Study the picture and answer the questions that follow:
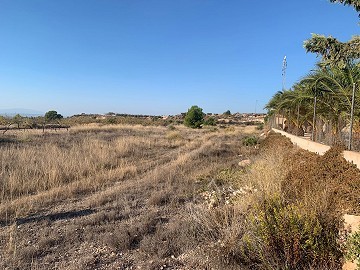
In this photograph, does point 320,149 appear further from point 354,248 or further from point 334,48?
point 354,248

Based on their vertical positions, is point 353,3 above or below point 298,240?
above

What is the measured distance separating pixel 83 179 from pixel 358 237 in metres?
8.33

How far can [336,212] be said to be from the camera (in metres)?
4.26

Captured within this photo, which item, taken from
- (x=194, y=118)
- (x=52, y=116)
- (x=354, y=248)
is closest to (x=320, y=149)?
(x=354, y=248)

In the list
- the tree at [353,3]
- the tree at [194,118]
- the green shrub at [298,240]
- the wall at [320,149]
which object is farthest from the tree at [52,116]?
the green shrub at [298,240]

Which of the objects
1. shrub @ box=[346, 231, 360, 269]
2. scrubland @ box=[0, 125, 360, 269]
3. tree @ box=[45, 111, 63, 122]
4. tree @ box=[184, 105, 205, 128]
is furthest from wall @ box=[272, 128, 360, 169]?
tree @ box=[45, 111, 63, 122]

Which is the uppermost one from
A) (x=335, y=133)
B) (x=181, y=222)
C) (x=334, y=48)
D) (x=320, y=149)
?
(x=334, y=48)

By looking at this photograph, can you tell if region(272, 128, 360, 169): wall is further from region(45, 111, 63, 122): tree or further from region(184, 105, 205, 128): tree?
region(45, 111, 63, 122): tree

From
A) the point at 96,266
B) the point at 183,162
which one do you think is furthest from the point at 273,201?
the point at 183,162

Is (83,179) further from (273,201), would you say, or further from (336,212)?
(336,212)

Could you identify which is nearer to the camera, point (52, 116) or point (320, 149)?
point (320, 149)

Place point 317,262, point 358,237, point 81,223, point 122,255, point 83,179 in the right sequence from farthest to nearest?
point 83,179, point 81,223, point 122,255, point 317,262, point 358,237

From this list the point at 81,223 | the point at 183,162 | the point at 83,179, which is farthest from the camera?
the point at 183,162

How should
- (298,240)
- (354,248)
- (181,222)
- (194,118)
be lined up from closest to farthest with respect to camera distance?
(354,248), (298,240), (181,222), (194,118)
